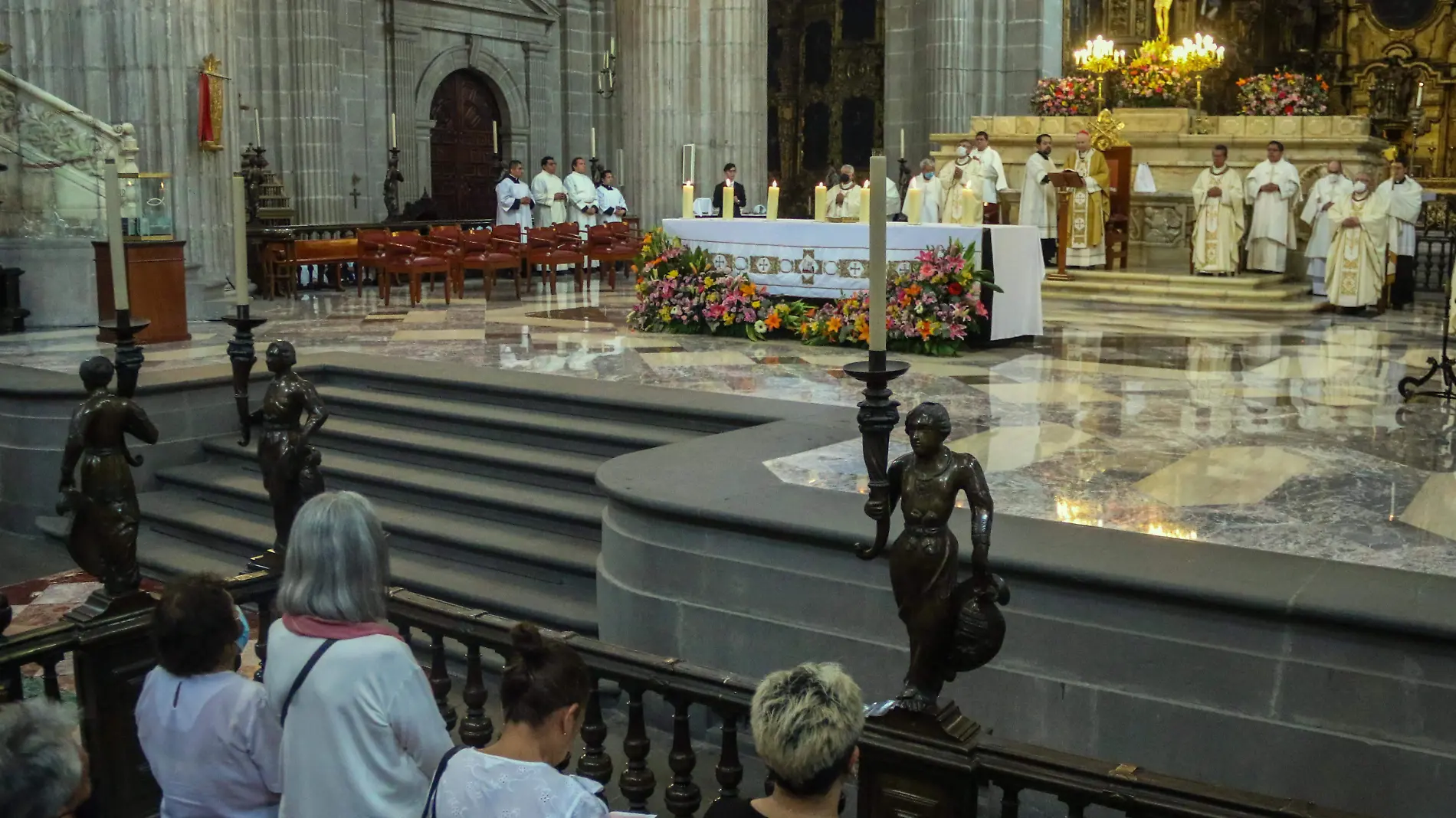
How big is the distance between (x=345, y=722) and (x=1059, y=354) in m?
9.02

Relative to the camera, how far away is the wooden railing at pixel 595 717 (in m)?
3.30

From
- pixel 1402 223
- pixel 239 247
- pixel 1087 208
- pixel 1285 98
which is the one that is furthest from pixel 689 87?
pixel 239 247

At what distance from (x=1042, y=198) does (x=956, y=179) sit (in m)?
1.13

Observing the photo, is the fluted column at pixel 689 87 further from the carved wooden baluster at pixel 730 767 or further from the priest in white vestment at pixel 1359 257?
the carved wooden baluster at pixel 730 767

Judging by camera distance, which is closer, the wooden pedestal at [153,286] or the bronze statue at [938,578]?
the bronze statue at [938,578]

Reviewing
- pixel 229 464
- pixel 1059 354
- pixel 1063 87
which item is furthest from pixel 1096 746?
pixel 1063 87

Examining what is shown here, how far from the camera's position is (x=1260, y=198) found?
54.5 ft

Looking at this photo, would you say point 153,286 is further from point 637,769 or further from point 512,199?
point 637,769

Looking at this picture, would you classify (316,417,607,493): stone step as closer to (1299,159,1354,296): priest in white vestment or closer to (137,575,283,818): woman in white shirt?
(137,575,283,818): woman in white shirt

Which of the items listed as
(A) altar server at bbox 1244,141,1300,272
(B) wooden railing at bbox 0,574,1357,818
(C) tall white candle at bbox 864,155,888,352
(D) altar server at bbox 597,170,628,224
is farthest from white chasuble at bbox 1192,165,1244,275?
(C) tall white candle at bbox 864,155,888,352

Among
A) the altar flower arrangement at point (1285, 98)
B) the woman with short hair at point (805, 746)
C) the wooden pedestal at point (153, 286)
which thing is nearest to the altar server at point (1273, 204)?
the altar flower arrangement at point (1285, 98)

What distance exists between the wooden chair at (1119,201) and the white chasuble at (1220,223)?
120 cm

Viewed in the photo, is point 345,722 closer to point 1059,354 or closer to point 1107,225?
point 1059,354

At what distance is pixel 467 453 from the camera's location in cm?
789
